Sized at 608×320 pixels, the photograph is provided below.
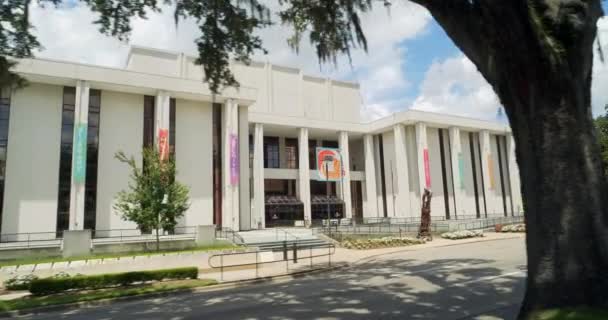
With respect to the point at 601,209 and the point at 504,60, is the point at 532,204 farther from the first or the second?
the point at 504,60

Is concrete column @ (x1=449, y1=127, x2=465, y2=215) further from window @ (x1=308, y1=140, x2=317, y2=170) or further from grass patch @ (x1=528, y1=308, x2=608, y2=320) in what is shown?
grass patch @ (x1=528, y1=308, x2=608, y2=320)

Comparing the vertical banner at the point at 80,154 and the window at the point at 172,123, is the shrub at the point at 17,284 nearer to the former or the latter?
the vertical banner at the point at 80,154

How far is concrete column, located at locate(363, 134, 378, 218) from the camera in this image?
5200 cm

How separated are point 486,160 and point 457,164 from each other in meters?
5.67

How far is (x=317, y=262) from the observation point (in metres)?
18.9

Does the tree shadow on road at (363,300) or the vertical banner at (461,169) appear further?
the vertical banner at (461,169)

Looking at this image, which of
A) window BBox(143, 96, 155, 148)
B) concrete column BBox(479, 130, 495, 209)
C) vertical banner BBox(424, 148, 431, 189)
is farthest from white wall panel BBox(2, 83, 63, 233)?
concrete column BBox(479, 130, 495, 209)

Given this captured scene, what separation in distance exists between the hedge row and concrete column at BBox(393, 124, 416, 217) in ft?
123

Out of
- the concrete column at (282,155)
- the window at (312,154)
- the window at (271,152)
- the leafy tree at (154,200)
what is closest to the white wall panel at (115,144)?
the leafy tree at (154,200)

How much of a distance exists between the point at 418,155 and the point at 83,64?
36.8m

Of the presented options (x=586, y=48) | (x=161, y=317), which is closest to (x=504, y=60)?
(x=586, y=48)

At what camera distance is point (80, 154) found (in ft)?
100

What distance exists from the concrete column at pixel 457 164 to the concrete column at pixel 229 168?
28.8 m

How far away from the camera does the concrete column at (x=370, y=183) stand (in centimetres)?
5200
